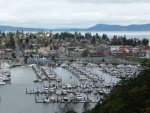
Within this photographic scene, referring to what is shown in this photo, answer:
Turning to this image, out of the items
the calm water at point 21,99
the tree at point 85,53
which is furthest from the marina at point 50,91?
the tree at point 85,53

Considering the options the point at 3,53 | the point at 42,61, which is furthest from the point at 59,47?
the point at 42,61

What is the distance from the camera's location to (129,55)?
2191 cm

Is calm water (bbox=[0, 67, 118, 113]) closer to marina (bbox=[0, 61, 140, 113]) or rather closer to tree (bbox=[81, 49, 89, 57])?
marina (bbox=[0, 61, 140, 113])

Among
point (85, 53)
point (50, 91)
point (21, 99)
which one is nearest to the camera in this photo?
point (21, 99)

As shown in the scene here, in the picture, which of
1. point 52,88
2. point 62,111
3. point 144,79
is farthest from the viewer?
point 52,88

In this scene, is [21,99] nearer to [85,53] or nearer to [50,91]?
[50,91]

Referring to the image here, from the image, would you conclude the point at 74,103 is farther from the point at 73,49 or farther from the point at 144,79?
the point at 73,49

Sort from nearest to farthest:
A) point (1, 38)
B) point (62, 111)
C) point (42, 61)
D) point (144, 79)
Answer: point (144, 79) < point (62, 111) < point (42, 61) < point (1, 38)

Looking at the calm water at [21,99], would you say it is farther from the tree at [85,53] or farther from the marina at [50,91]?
the tree at [85,53]

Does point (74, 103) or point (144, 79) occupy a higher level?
point (144, 79)

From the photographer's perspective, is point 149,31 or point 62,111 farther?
point 149,31

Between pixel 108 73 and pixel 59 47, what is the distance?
10776 millimetres

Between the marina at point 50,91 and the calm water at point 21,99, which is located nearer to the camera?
the calm water at point 21,99

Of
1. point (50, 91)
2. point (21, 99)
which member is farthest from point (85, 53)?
point (21, 99)
